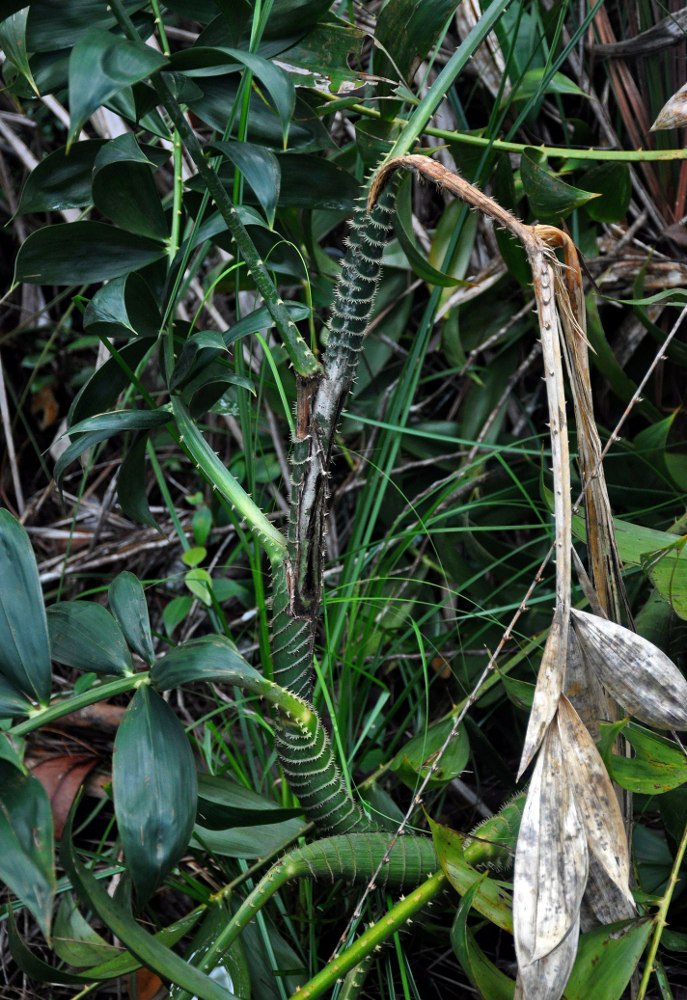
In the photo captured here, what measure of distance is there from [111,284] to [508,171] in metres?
0.42

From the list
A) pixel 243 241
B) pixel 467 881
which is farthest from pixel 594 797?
pixel 243 241

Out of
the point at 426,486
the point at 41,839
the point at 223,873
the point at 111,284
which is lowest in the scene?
the point at 223,873

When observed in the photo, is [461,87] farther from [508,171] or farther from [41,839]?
[41,839]

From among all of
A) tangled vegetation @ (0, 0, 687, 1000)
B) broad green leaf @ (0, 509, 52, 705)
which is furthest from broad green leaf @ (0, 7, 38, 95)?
broad green leaf @ (0, 509, 52, 705)

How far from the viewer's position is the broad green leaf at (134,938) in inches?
16.2

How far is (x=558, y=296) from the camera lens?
0.40 metres

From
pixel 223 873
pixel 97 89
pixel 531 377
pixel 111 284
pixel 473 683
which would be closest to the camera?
pixel 97 89

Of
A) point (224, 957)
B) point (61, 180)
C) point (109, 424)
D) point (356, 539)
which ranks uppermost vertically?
point (61, 180)

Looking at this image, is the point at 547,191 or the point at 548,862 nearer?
the point at 548,862

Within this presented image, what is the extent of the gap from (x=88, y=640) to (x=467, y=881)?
287 millimetres

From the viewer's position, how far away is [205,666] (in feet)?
1.39

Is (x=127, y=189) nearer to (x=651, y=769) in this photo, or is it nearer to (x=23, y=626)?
(x=23, y=626)

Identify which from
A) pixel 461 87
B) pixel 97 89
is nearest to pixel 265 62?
pixel 97 89

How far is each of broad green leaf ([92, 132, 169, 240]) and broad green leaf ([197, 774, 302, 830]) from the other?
1.33ft
